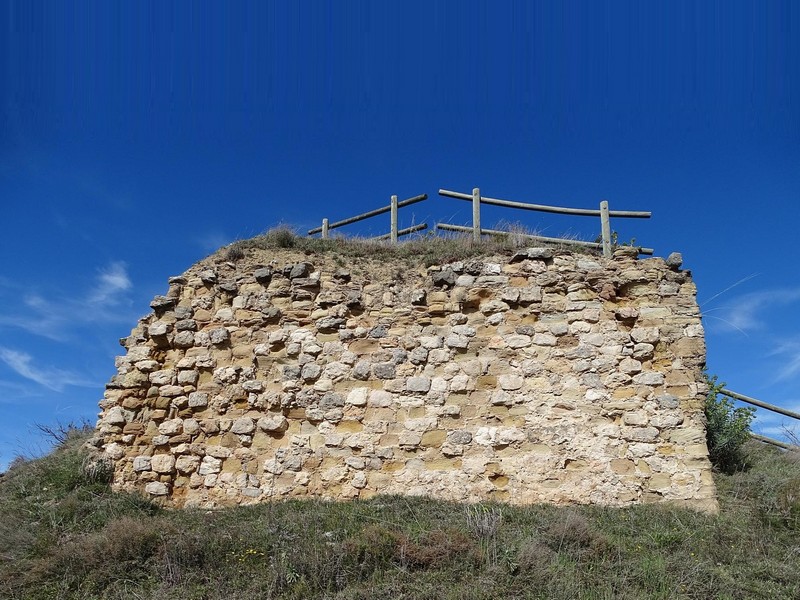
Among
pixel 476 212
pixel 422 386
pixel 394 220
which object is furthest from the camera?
pixel 394 220

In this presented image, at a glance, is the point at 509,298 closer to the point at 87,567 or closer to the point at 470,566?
the point at 470,566

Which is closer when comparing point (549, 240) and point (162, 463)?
point (162, 463)

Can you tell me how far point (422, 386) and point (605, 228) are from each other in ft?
13.1

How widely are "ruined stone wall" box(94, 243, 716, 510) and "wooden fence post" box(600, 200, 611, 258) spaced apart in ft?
1.50

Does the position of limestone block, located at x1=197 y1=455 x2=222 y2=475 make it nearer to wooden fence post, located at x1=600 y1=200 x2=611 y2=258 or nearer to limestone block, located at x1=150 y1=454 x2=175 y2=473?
limestone block, located at x1=150 y1=454 x2=175 y2=473

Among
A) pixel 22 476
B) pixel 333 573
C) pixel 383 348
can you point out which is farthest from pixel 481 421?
pixel 22 476

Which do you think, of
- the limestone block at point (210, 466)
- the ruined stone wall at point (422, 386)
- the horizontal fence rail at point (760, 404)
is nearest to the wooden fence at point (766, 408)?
the horizontal fence rail at point (760, 404)

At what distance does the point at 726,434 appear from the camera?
9.15 m

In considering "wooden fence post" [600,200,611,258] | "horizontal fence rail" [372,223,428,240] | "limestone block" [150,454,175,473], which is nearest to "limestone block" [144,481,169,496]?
"limestone block" [150,454,175,473]

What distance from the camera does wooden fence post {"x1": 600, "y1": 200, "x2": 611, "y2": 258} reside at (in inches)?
371

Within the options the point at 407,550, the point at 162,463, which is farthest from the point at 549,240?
the point at 162,463

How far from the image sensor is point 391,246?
408 inches

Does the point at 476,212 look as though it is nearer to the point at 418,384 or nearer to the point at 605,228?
the point at 605,228

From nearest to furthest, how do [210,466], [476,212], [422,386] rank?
[422,386], [210,466], [476,212]
